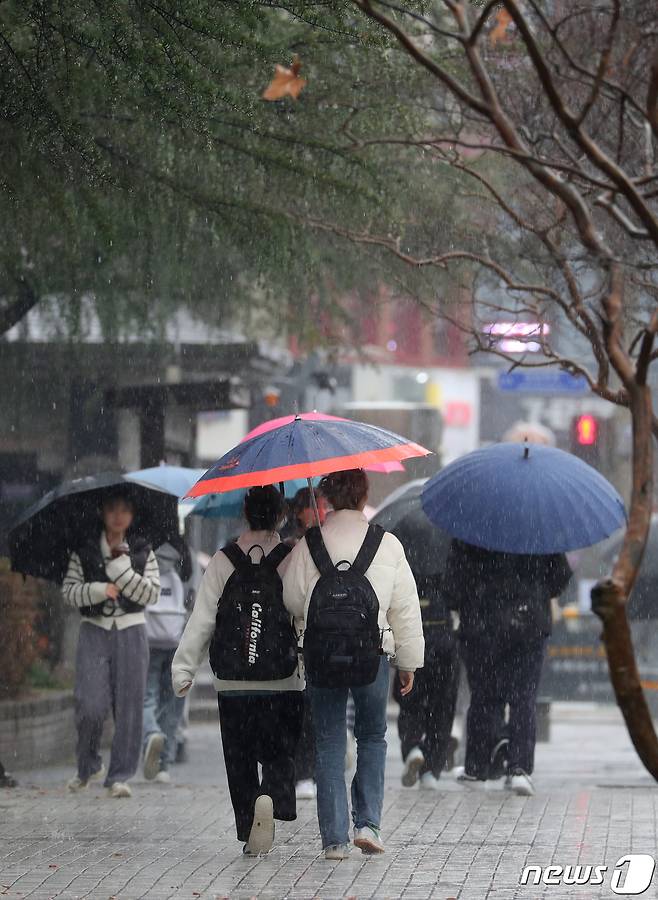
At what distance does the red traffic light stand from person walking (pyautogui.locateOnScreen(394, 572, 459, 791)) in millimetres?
10228

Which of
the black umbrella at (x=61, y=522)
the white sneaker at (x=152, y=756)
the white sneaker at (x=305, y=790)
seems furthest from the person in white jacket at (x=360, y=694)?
the white sneaker at (x=152, y=756)

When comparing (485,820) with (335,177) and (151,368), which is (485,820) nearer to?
(335,177)

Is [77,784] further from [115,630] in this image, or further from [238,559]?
[238,559]

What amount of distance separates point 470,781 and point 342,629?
3476 mm

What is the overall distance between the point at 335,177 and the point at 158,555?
3.25 m

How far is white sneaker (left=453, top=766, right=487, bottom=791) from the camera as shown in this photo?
410 inches

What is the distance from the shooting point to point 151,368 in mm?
17125

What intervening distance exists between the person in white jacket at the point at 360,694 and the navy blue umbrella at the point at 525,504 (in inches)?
78.1

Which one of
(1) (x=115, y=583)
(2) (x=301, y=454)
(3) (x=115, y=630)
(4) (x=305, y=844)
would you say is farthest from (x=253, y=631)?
(3) (x=115, y=630)

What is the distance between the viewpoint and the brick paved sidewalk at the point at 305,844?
6945 mm

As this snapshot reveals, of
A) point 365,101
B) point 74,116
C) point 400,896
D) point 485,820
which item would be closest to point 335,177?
point 365,101

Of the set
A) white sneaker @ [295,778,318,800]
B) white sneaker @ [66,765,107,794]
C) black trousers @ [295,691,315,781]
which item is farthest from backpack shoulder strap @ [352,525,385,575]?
white sneaker @ [66,765,107,794]

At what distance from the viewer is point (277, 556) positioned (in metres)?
7.89

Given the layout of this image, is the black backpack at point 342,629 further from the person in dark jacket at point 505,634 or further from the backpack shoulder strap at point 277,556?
the person in dark jacket at point 505,634
